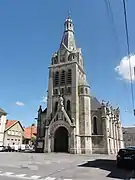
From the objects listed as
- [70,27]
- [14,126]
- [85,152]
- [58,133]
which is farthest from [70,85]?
[14,126]

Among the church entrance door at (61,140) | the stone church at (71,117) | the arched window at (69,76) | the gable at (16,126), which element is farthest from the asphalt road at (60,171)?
the gable at (16,126)

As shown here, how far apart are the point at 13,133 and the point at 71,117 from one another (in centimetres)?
2373

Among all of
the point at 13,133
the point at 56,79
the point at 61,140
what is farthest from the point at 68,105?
the point at 13,133

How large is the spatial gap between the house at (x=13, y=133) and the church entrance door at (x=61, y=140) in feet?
56.5

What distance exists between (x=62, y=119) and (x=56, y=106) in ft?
14.2

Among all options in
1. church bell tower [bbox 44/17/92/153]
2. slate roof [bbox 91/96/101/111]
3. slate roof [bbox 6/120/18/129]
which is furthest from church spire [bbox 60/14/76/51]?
slate roof [bbox 6/120/18/129]

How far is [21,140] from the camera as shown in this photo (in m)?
63.1

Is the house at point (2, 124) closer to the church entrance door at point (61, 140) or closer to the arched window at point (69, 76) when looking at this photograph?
the church entrance door at point (61, 140)

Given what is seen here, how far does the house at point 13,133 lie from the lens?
5466 cm

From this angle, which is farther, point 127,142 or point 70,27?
point 127,142

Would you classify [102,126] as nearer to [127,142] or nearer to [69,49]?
[69,49]

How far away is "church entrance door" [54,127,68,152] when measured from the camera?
142 ft

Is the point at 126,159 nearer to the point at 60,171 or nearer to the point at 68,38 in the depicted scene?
the point at 60,171

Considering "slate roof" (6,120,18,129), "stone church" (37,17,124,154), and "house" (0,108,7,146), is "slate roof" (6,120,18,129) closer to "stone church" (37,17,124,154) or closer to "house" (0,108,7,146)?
"house" (0,108,7,146)
